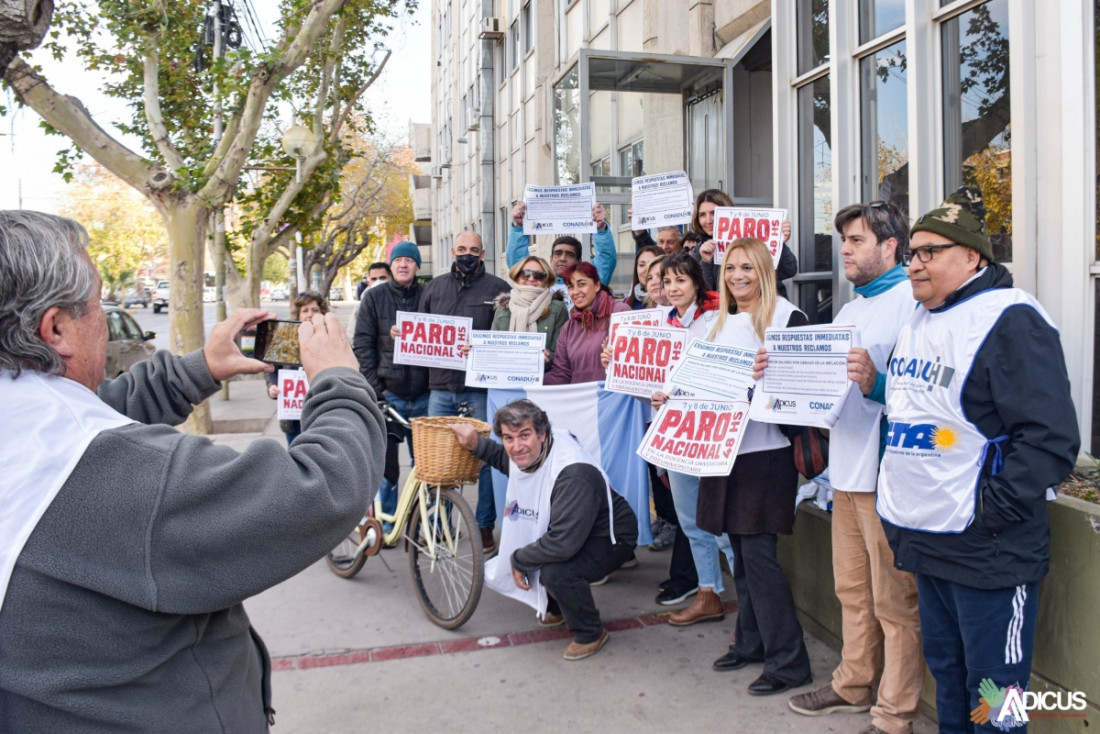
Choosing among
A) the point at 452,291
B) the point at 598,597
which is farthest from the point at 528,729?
the point at 452,291

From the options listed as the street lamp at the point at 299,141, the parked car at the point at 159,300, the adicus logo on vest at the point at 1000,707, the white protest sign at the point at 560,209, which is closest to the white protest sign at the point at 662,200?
the white protest sign at the point at 560,209

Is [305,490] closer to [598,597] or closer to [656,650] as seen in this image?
[656,650]

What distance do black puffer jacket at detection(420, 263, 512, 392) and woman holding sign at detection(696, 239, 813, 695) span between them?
279cm

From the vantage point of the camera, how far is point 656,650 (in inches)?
191

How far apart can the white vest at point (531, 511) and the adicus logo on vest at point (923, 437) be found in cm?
200

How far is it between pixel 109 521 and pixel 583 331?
4.82 meters

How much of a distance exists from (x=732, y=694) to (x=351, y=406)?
10.3 ft

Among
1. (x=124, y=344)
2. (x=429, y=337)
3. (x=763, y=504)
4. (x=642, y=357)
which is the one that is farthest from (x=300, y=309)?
(x=124, y=344)

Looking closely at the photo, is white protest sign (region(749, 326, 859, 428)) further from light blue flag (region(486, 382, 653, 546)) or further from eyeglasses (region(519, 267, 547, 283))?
eyeglasses (region(519, 267, 547, 283))

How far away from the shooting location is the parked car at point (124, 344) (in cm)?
1598

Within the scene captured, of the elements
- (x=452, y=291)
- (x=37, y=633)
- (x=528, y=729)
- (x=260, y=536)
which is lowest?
(x=528, y=729)

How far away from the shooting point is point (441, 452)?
17.2ft

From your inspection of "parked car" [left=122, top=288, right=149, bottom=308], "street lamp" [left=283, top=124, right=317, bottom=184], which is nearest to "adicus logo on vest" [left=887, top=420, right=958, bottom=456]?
"street lamp" [left=283, top=124, right=317, bottom=184]

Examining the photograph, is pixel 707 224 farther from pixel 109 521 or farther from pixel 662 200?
pixel 109 521
